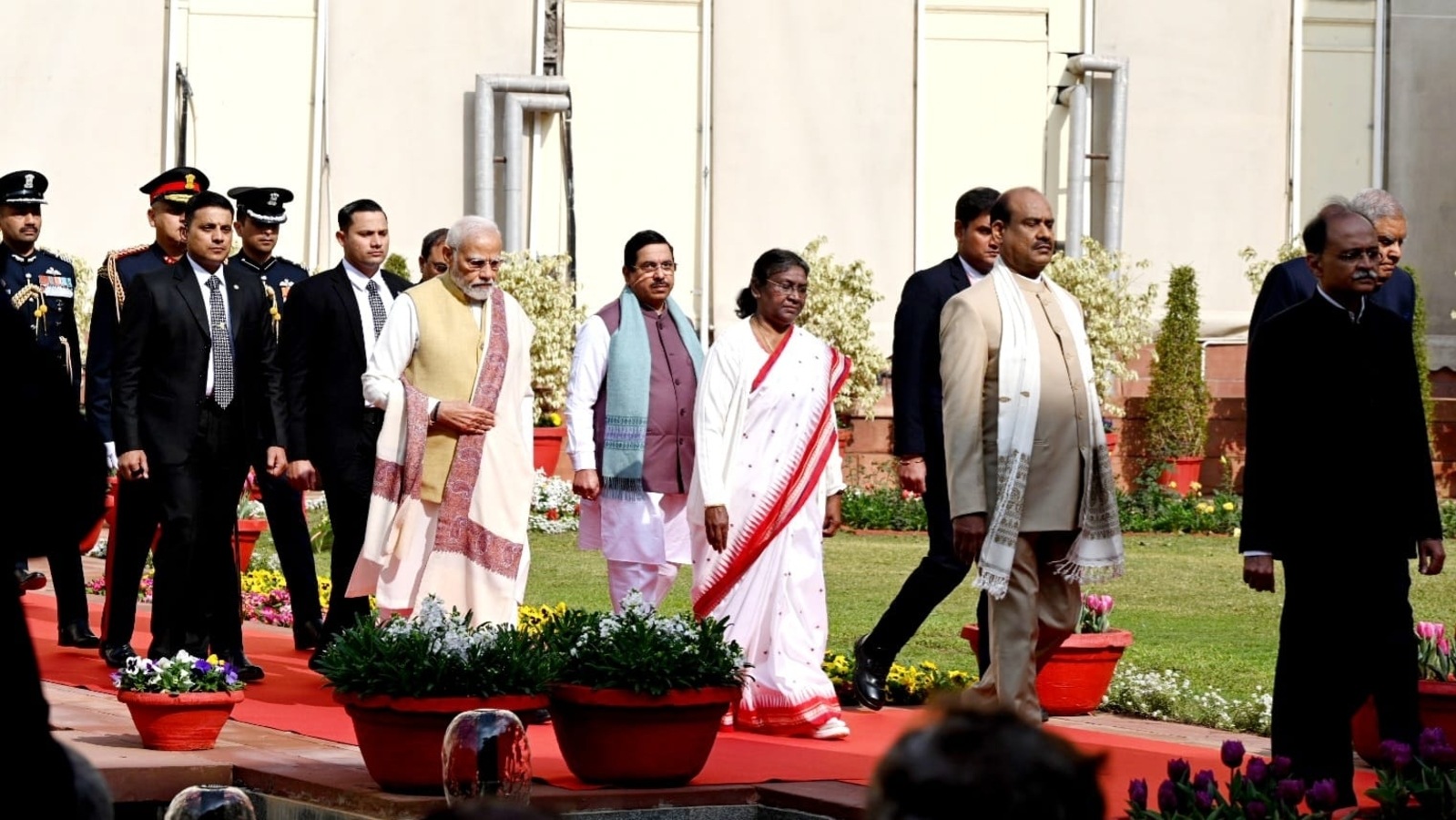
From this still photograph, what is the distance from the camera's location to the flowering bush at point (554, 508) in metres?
17.8

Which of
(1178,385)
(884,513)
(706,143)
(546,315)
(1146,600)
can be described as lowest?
(1146,600)

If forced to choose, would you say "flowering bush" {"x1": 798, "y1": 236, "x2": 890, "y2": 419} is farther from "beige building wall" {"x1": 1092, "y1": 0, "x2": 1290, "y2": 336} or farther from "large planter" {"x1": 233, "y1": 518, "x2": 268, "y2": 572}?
"large planter" {"x1": 233, "y1": 518, "x2": 268, "y2": 572}

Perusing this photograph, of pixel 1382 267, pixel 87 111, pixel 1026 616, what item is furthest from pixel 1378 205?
pixel 87 111

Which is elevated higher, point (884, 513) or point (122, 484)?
point (122, 484)

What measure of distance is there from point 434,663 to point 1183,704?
11.8 ft

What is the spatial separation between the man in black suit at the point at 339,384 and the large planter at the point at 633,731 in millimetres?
2986

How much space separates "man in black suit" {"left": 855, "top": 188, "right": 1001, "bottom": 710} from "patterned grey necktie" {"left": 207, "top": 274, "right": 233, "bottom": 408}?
108 inches

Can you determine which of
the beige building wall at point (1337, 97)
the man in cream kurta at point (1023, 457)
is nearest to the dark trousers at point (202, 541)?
the man in cream kurta at point (1023, 457)

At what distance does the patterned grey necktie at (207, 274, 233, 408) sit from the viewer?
9273mm

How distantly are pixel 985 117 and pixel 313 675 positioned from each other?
1548 cm

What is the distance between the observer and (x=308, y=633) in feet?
35.0

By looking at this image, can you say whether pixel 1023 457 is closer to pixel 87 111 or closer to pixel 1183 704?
pixel 1183 704

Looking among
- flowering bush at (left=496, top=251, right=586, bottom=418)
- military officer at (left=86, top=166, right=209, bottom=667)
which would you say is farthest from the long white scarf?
flowering bush at (left=496, top=251, right=586, bottom=418)

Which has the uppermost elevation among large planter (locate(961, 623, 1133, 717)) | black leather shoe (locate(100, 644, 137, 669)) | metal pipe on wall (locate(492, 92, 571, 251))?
metal pipe on wall (locate(492, 92, 571, 251))
